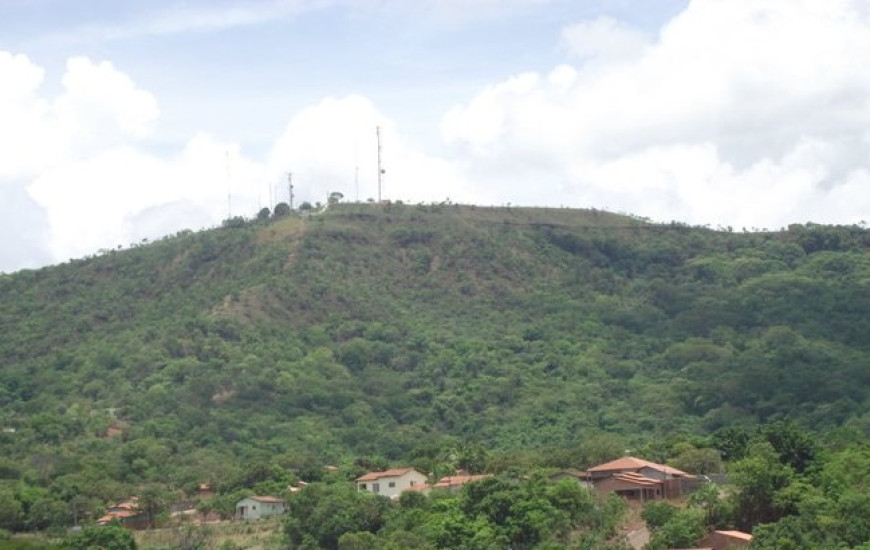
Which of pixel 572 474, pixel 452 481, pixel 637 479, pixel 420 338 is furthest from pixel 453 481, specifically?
pixel 420 338

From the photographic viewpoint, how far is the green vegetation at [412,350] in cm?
8031

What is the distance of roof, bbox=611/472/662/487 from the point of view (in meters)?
59.4

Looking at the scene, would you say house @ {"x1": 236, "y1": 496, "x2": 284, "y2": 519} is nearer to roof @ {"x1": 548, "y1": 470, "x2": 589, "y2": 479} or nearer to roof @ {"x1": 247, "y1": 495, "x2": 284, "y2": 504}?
roof @ {"x1": 247, "y1": 495, "x2": 284, "y2": 504}

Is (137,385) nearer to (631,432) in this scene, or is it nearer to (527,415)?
(527,415)

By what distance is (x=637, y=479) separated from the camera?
60.2 metres

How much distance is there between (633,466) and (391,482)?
1231cm

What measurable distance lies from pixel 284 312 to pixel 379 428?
19.9 metres

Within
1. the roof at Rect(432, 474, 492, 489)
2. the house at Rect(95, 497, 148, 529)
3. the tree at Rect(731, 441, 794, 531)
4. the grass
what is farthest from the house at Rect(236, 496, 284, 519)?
the tree at Rect(731, 441, 794, 531)

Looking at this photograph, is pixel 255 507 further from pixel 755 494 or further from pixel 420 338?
pixel 420 338

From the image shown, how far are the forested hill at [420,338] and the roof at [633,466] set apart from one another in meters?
15.5

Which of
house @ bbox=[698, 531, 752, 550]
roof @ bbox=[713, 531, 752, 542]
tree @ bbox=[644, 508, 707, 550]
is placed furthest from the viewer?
tree @ bbox=[644, 508, 707, 550]


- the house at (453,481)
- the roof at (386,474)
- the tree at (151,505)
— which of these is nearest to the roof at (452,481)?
the house at (453,481)

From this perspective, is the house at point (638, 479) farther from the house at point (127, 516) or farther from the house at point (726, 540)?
the house at point (127, 516)

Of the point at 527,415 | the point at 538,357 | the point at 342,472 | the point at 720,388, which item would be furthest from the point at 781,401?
the point at 342,472
